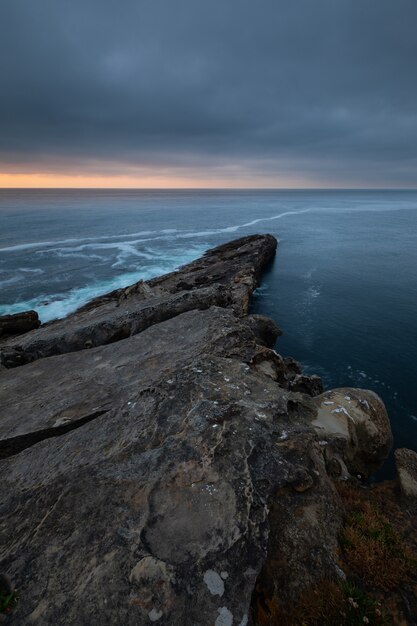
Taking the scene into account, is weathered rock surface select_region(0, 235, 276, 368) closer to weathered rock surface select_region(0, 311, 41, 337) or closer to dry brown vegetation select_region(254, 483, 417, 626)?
weathered rock surface select_region(0, 311, 41, 337)

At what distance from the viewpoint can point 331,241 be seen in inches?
3056

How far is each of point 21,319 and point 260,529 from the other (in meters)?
27.1

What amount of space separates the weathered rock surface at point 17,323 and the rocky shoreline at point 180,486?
15.7 metres

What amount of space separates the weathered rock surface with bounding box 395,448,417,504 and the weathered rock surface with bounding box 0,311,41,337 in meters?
27.3

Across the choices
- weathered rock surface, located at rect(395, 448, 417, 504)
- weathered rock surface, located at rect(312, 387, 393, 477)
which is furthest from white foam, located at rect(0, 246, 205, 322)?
weathered rock surface, located at rect(395, 448, 417, 504)

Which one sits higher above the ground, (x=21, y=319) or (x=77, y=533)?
(x=77, y=533)

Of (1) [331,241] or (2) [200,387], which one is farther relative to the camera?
(1) [331,241]

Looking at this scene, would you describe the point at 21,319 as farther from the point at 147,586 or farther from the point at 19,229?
the point at 19,229

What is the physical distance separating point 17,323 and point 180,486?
2525 centimetres

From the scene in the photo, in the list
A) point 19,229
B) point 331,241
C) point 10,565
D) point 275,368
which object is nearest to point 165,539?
point 10,565

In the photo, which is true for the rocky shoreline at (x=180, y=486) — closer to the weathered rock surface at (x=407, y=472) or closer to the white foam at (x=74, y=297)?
the weathered rock surface at (x=407, y=472)

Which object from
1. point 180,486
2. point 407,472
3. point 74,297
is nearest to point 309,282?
point 74,297

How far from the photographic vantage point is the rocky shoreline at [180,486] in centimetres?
574

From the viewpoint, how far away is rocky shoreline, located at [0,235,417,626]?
574cm
